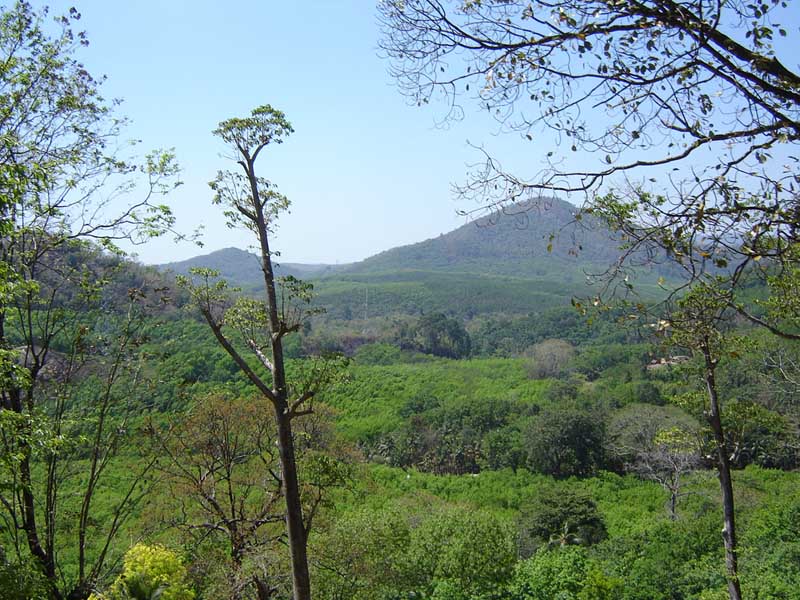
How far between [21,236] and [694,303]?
515 centimetres

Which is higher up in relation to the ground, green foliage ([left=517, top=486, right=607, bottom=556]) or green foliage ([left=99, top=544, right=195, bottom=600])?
green foliage ([left=99, top=544, right=195, bottom=600])

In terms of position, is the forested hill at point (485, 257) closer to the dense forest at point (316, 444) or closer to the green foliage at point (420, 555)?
the dense forest at point (316, 444)

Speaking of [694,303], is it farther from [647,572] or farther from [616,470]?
[616,470]

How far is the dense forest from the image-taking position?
155 inches

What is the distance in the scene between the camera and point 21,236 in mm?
4730

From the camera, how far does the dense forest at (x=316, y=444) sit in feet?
12.9

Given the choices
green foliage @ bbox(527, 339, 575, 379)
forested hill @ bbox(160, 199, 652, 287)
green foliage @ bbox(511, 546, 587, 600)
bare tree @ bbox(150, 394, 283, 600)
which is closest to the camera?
bare tree @ bbox(150, 394, 283, 600)

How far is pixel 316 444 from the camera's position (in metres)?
11.0

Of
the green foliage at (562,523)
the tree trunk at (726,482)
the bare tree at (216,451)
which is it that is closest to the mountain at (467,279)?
the green foliage at (562,523)

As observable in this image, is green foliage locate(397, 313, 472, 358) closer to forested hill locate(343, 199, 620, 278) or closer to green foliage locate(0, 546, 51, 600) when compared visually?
green foliage locate(0, 546, 51, 600)

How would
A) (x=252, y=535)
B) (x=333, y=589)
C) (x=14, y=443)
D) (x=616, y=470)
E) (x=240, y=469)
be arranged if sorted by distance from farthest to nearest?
1. (x=616, y=470)
2. (x=240, y=469)
3. (x=333, y=589)
4. (x=252, y=535)
5. (x=14, y=443)

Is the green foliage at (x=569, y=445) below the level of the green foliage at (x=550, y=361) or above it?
below

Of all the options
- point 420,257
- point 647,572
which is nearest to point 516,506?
point 647,572

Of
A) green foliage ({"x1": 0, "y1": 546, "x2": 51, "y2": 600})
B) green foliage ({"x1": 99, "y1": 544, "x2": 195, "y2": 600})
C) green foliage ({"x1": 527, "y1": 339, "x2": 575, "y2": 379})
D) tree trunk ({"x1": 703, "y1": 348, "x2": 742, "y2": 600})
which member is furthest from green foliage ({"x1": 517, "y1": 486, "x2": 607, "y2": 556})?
green foliage ({"x1": 527, "y1": 339, "x2": 575, "y2": 379})
